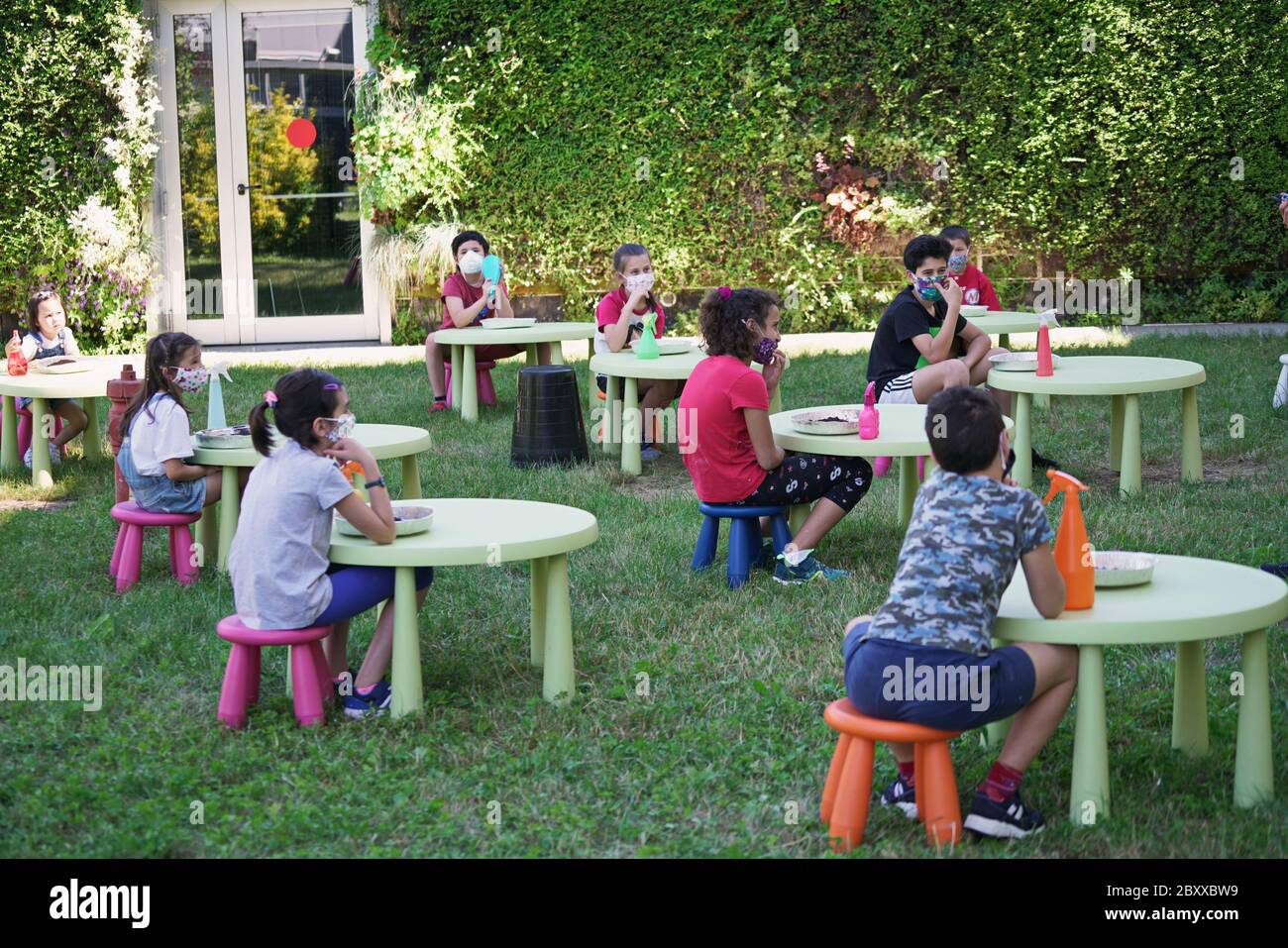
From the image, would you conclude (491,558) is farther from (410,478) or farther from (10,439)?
A: (10,439)

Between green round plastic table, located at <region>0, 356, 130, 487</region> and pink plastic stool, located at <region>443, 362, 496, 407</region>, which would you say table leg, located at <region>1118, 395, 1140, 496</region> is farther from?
green round plastic table, located at <region>0, 356, 130, 487</region>

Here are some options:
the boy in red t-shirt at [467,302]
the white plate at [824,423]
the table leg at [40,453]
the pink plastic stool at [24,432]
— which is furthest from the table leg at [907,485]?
the pink plastic stool at [24,432]

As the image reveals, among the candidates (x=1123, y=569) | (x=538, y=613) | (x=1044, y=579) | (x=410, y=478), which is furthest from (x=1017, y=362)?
(x=1044, y=579)

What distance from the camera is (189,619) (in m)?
5.71

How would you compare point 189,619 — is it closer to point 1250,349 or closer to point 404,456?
point 404,456

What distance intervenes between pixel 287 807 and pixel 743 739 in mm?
1345

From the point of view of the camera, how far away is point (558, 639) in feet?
15.8

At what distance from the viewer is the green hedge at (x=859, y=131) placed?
12.4 meters

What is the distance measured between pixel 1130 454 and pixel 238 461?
13.7 ft

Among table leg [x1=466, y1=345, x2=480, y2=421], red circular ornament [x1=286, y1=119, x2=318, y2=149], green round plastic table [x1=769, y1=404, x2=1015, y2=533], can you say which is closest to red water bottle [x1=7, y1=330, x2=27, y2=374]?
table leg [x1=466, y1=345, x2=480, y2=421]

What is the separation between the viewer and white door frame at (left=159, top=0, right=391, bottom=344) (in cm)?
1303

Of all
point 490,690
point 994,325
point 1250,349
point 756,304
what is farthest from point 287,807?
point 1250,349

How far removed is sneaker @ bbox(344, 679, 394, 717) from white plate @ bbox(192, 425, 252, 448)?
1.81 metres

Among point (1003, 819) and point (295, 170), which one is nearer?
point (1003, 819)
